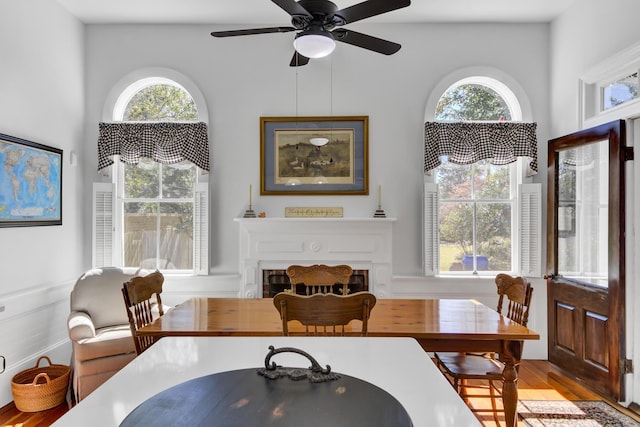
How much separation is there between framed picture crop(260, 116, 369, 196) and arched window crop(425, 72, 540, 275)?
84 cm

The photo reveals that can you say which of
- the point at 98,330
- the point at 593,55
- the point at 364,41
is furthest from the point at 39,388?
the point at 593,55

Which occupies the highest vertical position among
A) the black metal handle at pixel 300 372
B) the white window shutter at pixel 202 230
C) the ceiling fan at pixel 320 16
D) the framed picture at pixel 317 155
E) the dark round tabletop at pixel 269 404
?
the ceiling fan at pixel 320 16

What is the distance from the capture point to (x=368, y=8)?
2.16 m

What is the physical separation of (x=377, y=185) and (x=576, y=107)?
6.21ft

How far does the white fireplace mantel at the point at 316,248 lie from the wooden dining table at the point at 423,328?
145 centimetres

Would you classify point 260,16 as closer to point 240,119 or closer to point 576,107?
point 240,119

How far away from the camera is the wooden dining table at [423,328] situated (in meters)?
2.11

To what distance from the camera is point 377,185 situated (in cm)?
422

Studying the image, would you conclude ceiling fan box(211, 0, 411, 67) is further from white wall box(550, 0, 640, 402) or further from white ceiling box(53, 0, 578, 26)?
white wall box(550, 0, 640, 402)

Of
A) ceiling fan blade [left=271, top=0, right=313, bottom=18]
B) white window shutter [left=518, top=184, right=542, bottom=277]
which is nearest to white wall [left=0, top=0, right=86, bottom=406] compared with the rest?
ceiling fan blade [left=271, top=0, right=313, bottom=18]

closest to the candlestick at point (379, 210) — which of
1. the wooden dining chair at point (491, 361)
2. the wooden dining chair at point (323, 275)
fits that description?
the wooden dining chair at point (323, 275)

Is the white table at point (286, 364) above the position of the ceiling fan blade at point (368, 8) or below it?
below

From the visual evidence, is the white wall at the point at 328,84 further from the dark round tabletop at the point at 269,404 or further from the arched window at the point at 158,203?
the dark round tabletop at the point at 269,404

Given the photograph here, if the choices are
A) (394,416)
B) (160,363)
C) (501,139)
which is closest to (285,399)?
(394,416)
